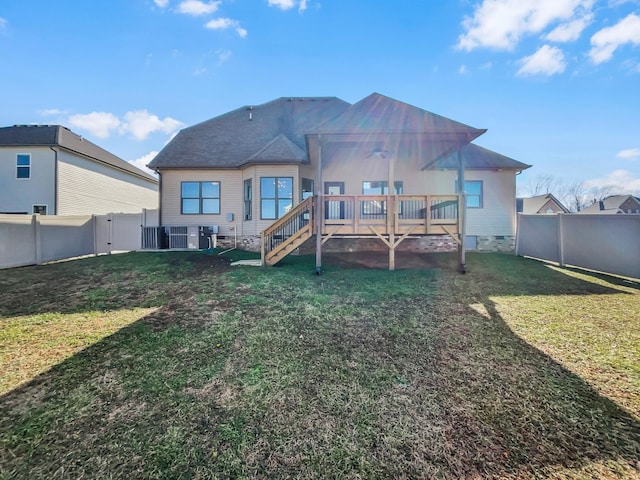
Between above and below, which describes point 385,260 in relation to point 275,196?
below

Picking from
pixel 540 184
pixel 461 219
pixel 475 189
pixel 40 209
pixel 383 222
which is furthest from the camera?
pixel 540 184

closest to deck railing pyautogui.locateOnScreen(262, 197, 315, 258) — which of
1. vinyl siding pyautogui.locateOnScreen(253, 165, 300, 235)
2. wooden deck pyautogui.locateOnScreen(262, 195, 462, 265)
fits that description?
wooden deck pyautogui.locateOnScreen(262, 195, 462, 265)

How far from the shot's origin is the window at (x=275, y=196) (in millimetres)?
11695

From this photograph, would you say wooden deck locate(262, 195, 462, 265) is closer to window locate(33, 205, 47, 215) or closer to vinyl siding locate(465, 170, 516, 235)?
vinyl siding locate(465, 170, 516, 235)

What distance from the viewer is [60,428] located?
2494mm

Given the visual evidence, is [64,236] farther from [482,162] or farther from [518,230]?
[518,230]

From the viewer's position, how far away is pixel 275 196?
11.8 m

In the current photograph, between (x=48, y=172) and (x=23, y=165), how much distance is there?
161 centimetres

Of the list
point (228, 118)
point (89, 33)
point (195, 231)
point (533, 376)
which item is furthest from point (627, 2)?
point (89, 33)

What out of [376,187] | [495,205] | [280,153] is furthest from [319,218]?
[495,205]

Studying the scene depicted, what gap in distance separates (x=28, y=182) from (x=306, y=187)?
53.0 ft

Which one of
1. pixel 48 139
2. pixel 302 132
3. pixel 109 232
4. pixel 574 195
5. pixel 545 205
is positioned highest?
pixel 574 195

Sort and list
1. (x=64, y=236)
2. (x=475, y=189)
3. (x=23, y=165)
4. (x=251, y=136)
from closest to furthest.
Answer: (x=64, y=236), (x=475, y=189), (x=251, y=136), (x=23, y=165)

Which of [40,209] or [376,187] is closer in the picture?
[376,187]
